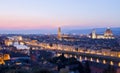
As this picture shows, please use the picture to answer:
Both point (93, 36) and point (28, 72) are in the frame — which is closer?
point (28, 72)

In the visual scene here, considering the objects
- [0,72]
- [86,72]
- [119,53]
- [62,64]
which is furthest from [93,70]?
[119,53]

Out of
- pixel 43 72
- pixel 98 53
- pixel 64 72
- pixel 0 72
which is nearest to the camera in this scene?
pixel 43 72

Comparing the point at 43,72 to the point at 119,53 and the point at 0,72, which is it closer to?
the point at 0,72

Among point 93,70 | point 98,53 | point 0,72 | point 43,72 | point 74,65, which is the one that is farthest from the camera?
point 98,53

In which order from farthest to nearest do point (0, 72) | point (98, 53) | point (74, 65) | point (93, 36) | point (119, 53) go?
point (93, 36), point (98, 53), point (119, 53), point (74, 65), point (0, 72)

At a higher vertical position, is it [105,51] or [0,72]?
[0,72]

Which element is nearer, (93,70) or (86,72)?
(86,72)

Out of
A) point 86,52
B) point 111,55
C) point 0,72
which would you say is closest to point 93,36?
point 86,52

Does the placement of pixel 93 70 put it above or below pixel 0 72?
below

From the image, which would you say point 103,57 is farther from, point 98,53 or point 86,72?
point 86,72
